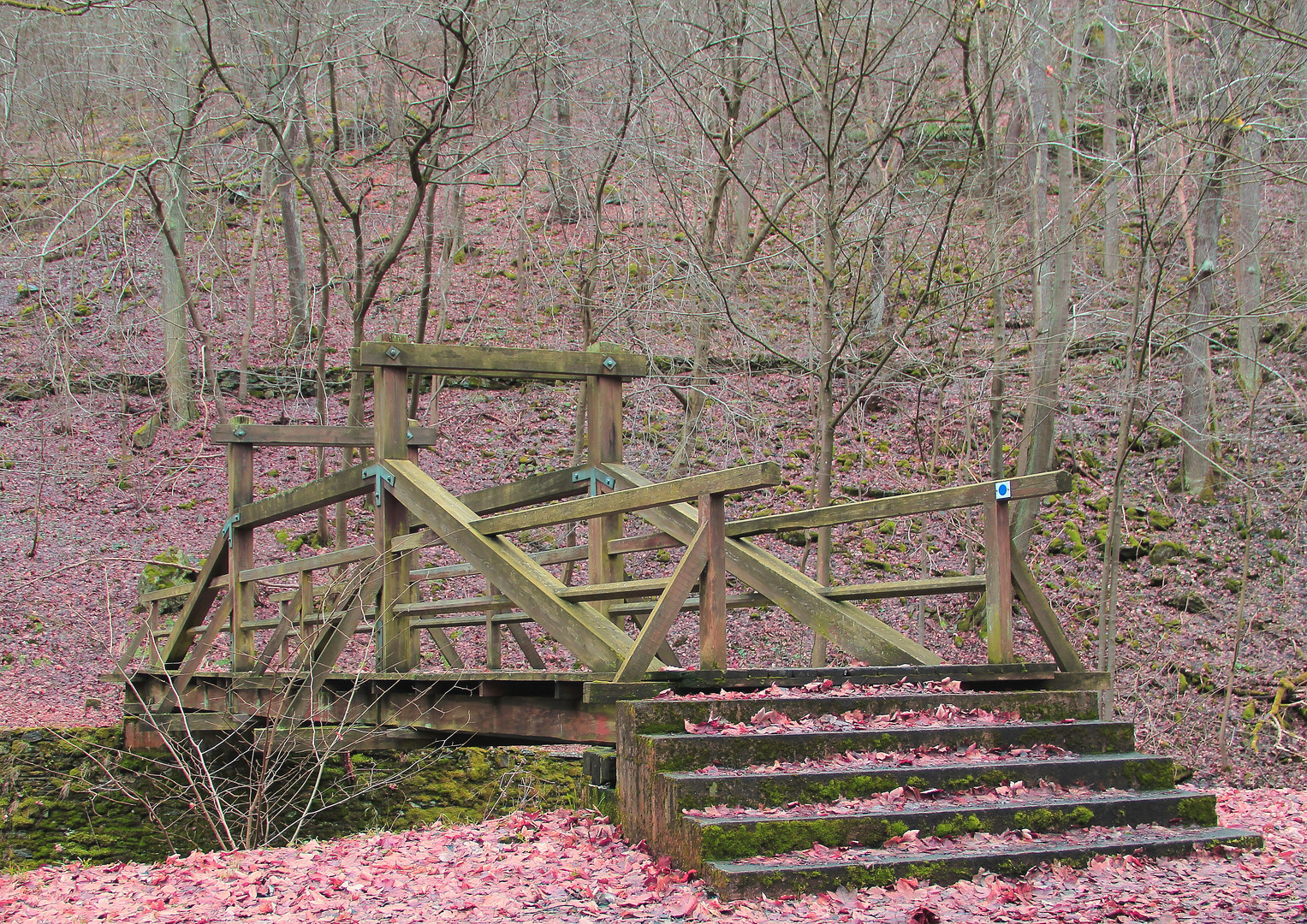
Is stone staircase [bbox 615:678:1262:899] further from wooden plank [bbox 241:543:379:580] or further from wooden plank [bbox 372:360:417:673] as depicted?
wooden plank [bbox 241:543:379:580]

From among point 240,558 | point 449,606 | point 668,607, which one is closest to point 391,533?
point 449,606

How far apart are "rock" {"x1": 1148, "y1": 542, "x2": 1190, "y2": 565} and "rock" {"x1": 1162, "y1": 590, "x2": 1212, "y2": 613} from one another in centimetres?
88

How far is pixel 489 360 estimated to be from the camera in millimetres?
6449

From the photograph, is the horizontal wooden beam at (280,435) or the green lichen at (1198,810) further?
the horizontal wooden beam at (280,435)

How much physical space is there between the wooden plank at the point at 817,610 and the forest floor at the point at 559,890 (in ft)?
5.63

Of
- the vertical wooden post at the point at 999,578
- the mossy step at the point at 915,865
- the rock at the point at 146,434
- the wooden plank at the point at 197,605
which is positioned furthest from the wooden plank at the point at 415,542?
the rock at the point at 146,434

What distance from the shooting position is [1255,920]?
354 cm

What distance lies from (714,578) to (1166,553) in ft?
41.8

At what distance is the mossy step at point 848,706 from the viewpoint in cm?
445

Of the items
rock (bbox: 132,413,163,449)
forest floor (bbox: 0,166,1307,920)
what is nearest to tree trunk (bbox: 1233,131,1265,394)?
forest floor (bbox: 0,166,1307,920)

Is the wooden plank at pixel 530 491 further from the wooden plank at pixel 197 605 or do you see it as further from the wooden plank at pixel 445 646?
the wooden plank at pixel 197 605

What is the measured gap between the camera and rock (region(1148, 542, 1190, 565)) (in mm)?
14977

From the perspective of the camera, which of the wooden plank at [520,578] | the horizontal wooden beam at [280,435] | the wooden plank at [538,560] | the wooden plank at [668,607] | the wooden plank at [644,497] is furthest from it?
the horizontal wooden beam at [280,435]

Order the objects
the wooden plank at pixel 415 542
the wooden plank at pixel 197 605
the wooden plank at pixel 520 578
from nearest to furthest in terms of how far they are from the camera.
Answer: the wooden plank at pixel 520 578 → the wooden plank at pixel 415 542 → the wooden plank at pixel 197 605
